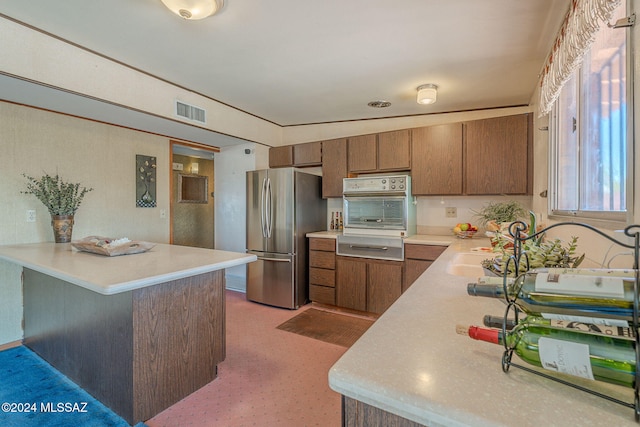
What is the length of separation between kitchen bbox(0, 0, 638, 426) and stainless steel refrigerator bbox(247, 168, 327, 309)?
20.4 inches

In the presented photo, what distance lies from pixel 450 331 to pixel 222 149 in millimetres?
4185

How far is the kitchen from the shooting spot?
2.39m

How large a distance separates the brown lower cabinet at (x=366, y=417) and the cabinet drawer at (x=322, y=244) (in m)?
2.83

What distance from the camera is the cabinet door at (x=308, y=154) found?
3836 millimetres

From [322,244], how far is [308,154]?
49.8 inches

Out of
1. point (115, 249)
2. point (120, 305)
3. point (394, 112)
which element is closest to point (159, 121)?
point (115, 249)

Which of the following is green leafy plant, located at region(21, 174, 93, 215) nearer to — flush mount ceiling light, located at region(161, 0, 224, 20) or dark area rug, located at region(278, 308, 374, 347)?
flush mount ceiling light, located at region(161, 0, 224, 20)

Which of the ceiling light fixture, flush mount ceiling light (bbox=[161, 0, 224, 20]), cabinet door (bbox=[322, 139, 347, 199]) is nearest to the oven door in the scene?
cabinet door (bbox=[322, 139, 347, 199])

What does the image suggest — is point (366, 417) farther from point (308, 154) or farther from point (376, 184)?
point (308, 154)

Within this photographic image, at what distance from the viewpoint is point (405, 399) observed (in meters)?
0.49

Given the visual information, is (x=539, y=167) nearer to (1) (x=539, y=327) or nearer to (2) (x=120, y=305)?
(1) (x=539, y=327)

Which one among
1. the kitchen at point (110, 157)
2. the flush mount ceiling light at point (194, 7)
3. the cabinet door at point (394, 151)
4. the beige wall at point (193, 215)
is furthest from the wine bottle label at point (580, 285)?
the beige wall at point (193, 215)

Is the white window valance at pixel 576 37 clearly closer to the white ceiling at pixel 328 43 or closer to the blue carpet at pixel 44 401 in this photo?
the white ceiling at pixel 328 43

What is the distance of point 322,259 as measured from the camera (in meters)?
3.50
